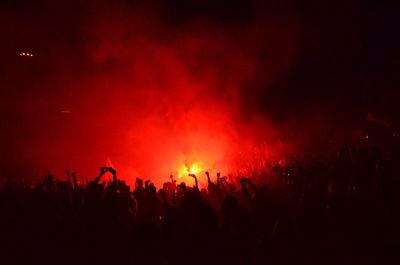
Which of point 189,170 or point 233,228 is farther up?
point 189,170

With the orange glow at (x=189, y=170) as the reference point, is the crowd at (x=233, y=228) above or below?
below

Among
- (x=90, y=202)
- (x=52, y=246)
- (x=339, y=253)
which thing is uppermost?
(x=90, y=202)

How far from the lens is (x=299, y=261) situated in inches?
128

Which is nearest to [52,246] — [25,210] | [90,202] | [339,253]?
[90,202]

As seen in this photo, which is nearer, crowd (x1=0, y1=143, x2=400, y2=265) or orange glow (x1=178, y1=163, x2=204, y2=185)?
crowd (x1=0, y1=143, x2=400, y2=265)

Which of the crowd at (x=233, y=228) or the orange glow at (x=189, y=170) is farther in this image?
the orange glow at (x=189, y=170)

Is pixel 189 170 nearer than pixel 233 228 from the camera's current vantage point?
No

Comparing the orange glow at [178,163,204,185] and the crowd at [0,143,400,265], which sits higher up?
the orange glow at [178,163,204,185]

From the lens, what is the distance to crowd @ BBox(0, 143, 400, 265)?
3.27 m

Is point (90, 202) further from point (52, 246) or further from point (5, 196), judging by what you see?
point (5, 196)

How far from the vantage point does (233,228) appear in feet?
11.2

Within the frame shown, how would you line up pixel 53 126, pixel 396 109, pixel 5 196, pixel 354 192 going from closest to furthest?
pixel 354 192
pixel 5 196
pixel 396 109
pixel 53 126

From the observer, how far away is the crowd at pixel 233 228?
327cm

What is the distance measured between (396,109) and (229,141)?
5655 mm
